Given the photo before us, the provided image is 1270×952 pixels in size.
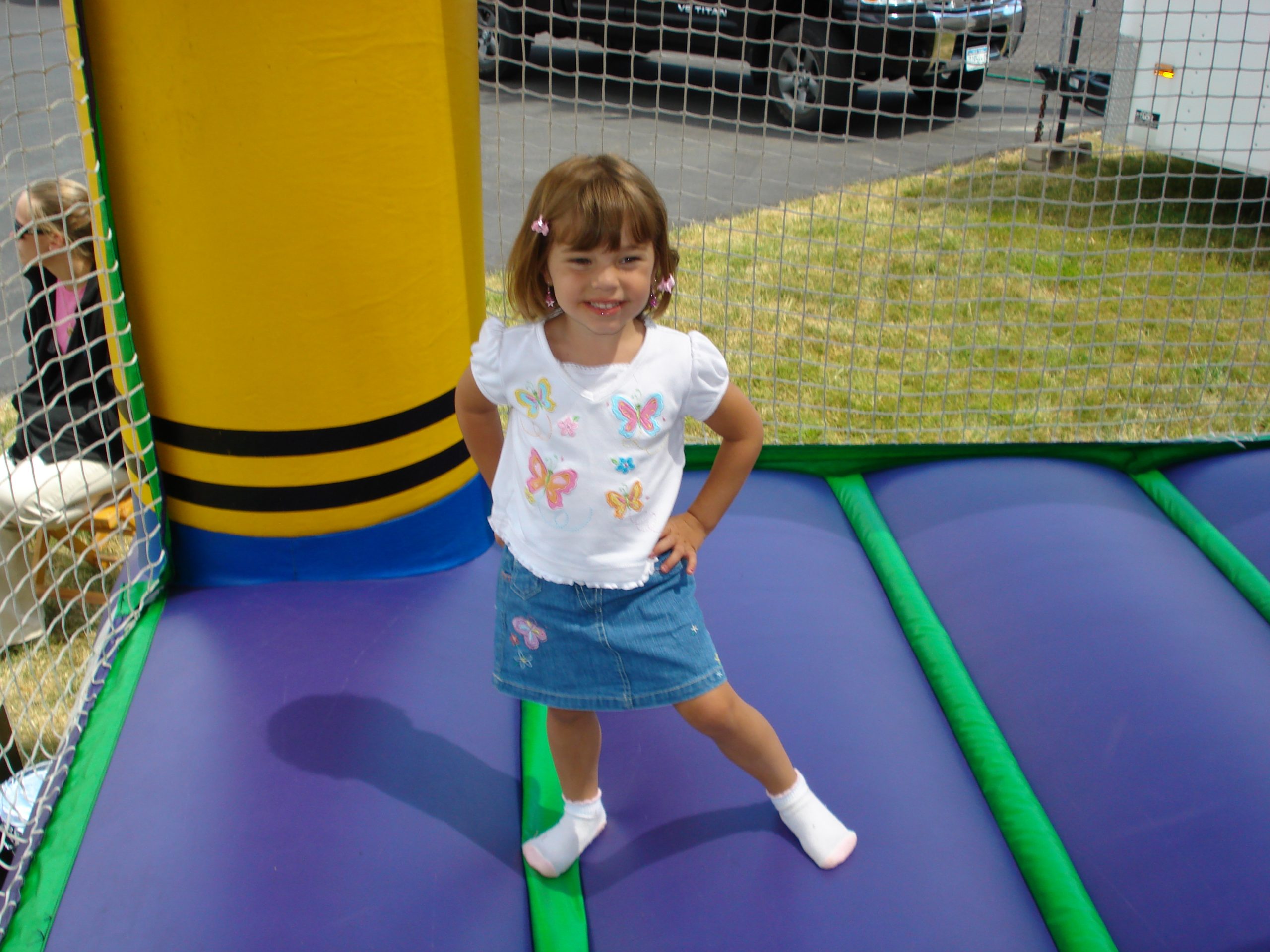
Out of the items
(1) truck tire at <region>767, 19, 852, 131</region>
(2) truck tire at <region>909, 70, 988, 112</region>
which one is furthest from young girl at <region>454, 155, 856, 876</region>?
(1) truck tire at <region>767, 19, 852, 131</region>

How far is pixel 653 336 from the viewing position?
1341mm

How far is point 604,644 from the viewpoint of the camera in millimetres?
1369

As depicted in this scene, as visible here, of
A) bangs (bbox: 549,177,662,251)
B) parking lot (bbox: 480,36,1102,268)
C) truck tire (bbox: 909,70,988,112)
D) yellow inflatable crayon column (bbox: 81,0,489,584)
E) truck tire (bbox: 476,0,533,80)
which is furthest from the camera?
parking lot (bbox: 480,36,1102,268)

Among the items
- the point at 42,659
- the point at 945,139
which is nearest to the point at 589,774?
the point at 42,659

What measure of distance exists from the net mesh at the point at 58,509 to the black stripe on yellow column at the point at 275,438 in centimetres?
8

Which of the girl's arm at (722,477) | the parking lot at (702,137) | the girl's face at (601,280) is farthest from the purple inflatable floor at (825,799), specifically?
the parking lot at (702,137)

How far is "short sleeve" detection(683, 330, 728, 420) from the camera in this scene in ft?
4.40

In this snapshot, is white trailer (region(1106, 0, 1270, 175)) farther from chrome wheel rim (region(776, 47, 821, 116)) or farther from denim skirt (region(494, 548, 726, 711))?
denim skirt (region(494, 548, 726, 711))

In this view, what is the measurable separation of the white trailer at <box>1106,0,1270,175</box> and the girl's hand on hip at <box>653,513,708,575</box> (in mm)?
3384

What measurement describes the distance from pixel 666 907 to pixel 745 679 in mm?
475

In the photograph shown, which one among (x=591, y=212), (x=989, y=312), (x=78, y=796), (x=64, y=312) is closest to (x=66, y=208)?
(x=64, y=312)

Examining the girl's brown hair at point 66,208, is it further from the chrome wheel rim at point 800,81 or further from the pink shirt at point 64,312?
the chrome wheel rim at point 800,81

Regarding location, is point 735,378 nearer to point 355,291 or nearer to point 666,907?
point 355,291

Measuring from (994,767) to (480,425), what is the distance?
94 centimetres
